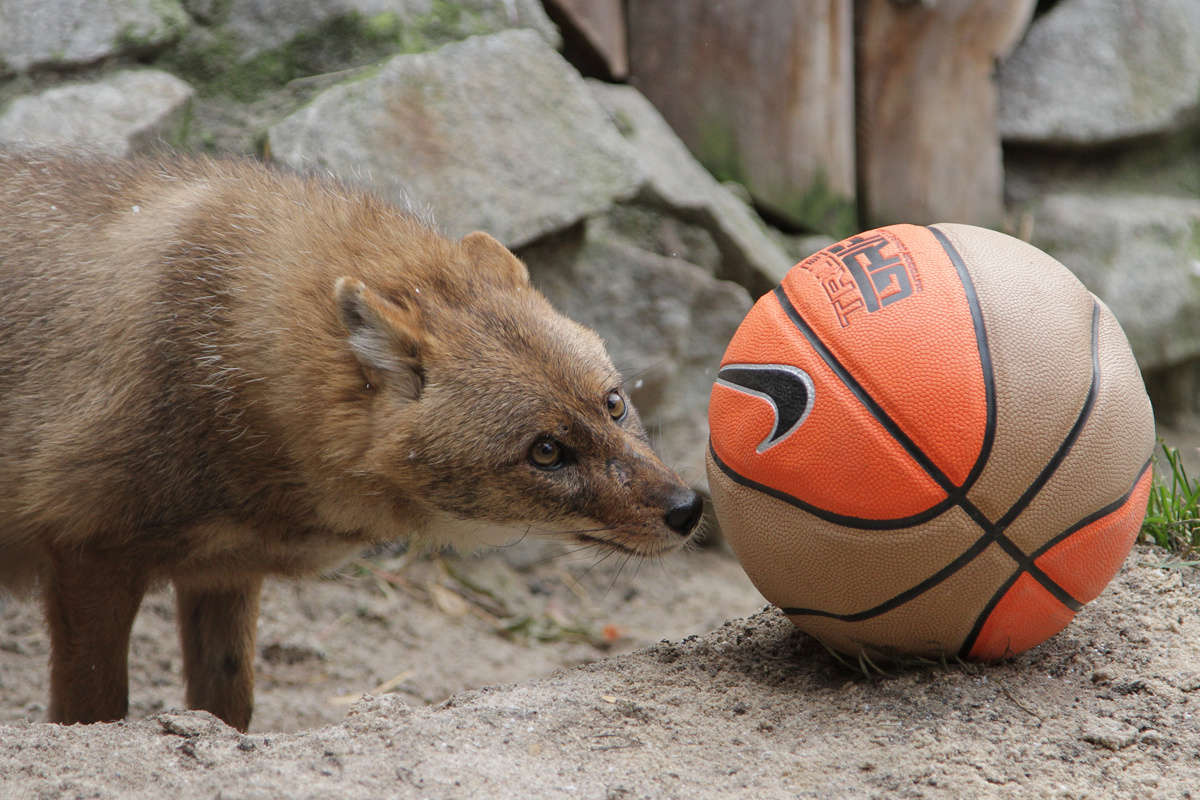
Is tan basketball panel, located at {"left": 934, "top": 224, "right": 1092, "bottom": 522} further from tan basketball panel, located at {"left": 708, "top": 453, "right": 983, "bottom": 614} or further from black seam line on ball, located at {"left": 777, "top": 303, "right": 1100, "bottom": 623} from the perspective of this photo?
tan basketball panel, located at {"left": 708, "top": 453, "right": 983, "bottom": 614}

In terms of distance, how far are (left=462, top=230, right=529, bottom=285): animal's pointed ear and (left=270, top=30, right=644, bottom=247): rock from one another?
5.42ft

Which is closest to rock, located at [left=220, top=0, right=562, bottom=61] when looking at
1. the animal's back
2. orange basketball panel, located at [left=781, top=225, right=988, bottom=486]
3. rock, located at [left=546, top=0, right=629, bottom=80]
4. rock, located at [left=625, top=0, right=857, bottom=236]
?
rock, located at [left=546, top=0, right=629, bottom=80]

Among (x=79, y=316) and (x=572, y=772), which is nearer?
(x=572, y=772)

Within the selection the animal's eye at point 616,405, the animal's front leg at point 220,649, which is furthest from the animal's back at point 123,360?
the animal's eye at point 616,405

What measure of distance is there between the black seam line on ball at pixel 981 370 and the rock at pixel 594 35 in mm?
3943

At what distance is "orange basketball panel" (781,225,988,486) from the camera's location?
2.78 metres

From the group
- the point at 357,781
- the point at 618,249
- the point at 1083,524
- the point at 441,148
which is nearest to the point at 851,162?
the point at 618,249

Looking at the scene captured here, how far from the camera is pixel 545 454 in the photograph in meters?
3.35

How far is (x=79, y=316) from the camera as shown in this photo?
3480mm

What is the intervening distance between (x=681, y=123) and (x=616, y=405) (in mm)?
3536

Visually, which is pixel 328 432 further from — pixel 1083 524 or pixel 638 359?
pixel 638 359

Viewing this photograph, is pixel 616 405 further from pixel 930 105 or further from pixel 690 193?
pixel 930 105

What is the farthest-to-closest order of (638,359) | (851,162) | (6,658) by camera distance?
(851,162) → (638,359) → (6,658)

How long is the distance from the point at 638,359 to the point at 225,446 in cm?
312
